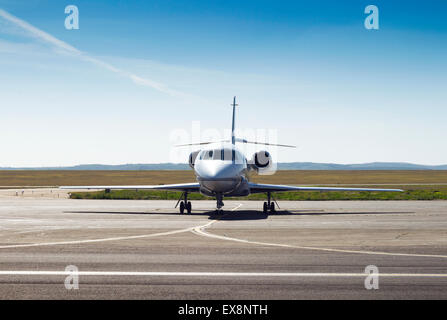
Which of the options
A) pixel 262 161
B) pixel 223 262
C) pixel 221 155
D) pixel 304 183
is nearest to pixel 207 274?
pixel 223 262

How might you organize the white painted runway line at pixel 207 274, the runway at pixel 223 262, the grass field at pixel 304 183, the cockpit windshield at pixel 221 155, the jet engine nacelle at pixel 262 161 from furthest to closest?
the grass field at pixel 304 183
the jet engine nacelle at pixel 262 161
the cockpit windshield at pixel 221 155
the white painted runway line at pixel 207 274
the runway at pixel 223 262

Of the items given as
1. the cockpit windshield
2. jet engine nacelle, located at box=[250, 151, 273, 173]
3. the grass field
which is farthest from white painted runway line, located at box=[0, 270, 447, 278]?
the grass field

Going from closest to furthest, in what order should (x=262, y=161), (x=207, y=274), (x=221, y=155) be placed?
(x=207, y=274)
(x=221, y=155)
(x=262, y=161)

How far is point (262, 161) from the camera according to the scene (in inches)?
1016

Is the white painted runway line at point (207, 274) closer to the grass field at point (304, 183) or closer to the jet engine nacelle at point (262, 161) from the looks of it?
the jet engine nacelle at point (262, 161)

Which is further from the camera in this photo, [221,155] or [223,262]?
[221,155]

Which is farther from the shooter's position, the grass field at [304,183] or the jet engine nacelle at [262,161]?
the grass field at [304,183]

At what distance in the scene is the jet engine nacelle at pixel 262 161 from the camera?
2578cm

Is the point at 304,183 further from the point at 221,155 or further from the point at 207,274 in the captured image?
the point at 207,274

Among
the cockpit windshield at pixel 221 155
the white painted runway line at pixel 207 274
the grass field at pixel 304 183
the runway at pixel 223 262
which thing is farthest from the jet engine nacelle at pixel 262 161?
the white painted runway line at pixel 207 274

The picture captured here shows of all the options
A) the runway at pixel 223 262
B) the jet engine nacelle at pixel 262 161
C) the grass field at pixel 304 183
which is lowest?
the grass field at pixel 304 183

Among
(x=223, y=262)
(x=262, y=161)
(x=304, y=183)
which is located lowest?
(x=304, y=183)

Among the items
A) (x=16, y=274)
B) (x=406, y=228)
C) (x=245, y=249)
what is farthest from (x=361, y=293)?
(x=406, y=228)

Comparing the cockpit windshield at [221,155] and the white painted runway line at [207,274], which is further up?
the cockpit windshield at [221,155]
